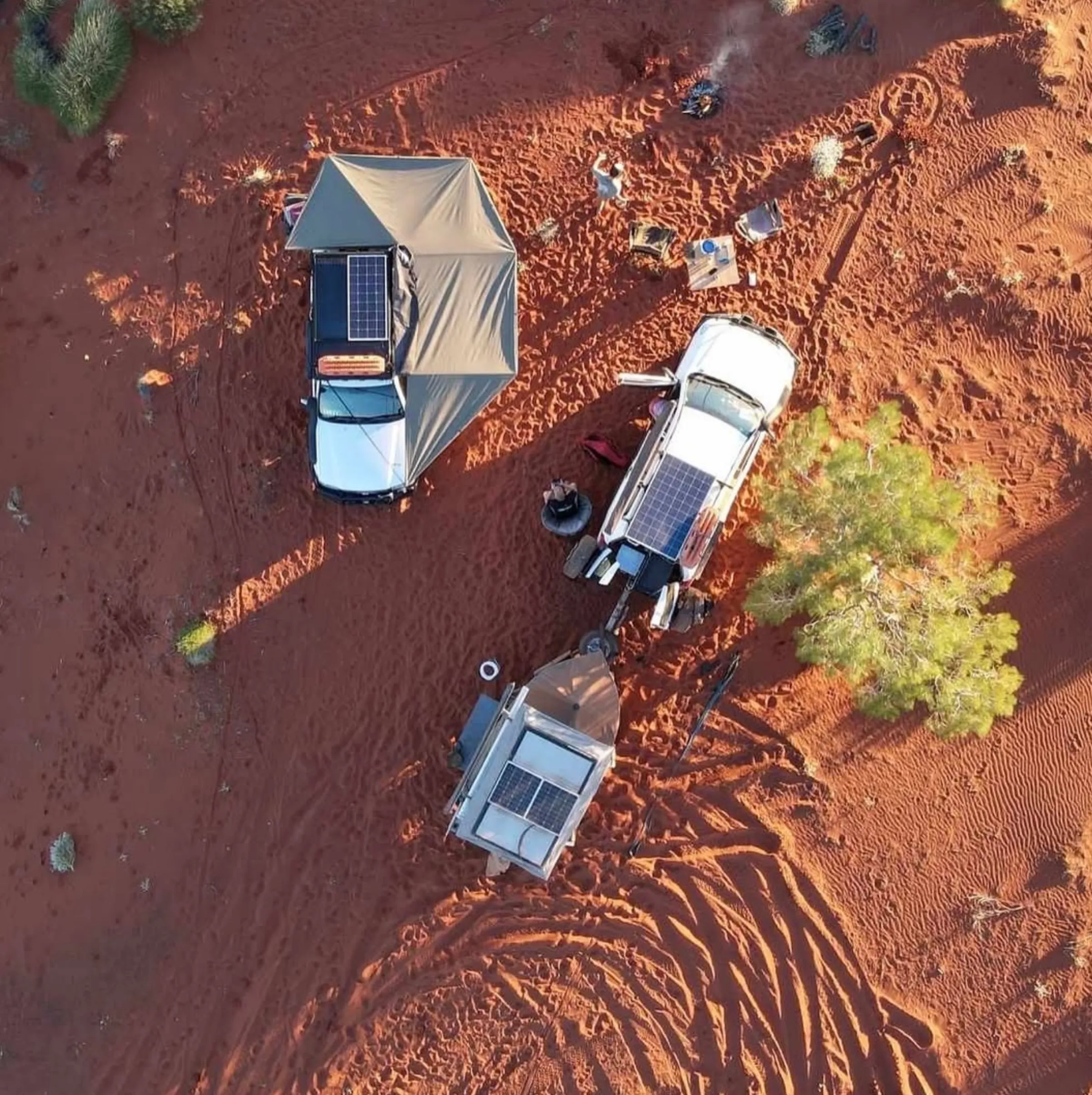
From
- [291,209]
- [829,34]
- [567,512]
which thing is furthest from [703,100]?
[567,512]

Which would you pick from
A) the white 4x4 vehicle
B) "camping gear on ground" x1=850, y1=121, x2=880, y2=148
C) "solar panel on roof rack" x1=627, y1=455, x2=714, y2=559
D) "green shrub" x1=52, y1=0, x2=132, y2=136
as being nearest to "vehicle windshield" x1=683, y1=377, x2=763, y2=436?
the white 4x4 vehicle

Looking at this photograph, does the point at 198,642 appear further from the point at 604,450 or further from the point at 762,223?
the point at 762,223

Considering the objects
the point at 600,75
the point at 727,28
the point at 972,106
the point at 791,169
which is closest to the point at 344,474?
the point at 600,75

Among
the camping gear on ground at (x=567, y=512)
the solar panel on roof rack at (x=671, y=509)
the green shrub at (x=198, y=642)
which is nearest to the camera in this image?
the solar panel on roof rack at (x=671, y=509)

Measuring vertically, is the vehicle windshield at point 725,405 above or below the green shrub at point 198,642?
above

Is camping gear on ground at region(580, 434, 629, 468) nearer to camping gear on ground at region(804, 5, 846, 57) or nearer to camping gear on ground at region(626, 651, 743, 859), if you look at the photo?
camping gear on ground at region(626, 651, 743, 859)

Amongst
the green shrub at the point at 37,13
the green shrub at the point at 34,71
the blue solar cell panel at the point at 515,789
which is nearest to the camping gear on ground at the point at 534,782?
the blue solar cell panel at the point at 515,789

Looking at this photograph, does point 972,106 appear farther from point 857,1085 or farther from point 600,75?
point 857,1085

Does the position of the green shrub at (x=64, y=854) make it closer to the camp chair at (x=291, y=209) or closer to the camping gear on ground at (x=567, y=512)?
the camping gear on ground at (x=567, y=512)
